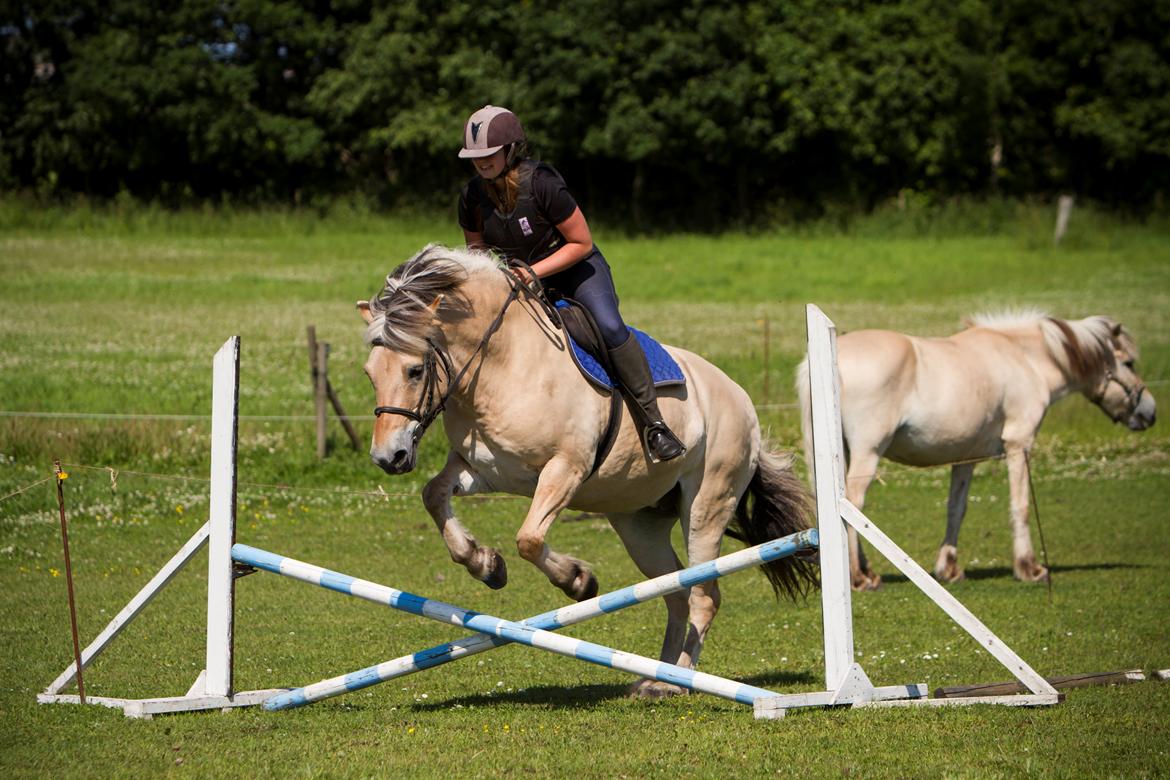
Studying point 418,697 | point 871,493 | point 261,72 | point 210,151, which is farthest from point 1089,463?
point 261,72

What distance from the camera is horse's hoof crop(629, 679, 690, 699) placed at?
7.77 meters

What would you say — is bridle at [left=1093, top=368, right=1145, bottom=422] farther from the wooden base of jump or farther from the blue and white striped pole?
the blue and white striped pole

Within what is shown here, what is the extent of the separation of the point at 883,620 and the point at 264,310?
2108 centimetres

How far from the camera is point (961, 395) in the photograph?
1252 cm

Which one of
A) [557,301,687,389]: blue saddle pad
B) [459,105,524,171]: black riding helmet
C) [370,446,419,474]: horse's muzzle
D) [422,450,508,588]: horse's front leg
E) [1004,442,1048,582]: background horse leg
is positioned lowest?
[1004,442,1048,582]: background horse leg

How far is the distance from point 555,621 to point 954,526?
22.9 feet

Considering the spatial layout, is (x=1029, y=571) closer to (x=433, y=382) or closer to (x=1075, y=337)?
(x=1075, y=337)

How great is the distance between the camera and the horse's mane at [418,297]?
21.8 feet

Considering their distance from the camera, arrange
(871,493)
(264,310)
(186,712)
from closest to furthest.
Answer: (186,712), (871,493), (264,310)

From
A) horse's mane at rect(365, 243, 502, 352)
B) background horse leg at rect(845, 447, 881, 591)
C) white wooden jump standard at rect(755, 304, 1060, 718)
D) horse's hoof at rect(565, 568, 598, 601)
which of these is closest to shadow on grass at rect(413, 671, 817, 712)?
horse's hoof at rect(565, 568, 598, 601)

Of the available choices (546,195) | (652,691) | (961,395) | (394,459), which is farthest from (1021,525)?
(394,459)

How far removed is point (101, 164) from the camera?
155 feet

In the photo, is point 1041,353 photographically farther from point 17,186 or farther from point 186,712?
point 17,186

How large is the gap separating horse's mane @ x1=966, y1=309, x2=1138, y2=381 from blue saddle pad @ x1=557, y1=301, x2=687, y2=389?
6970 mm
